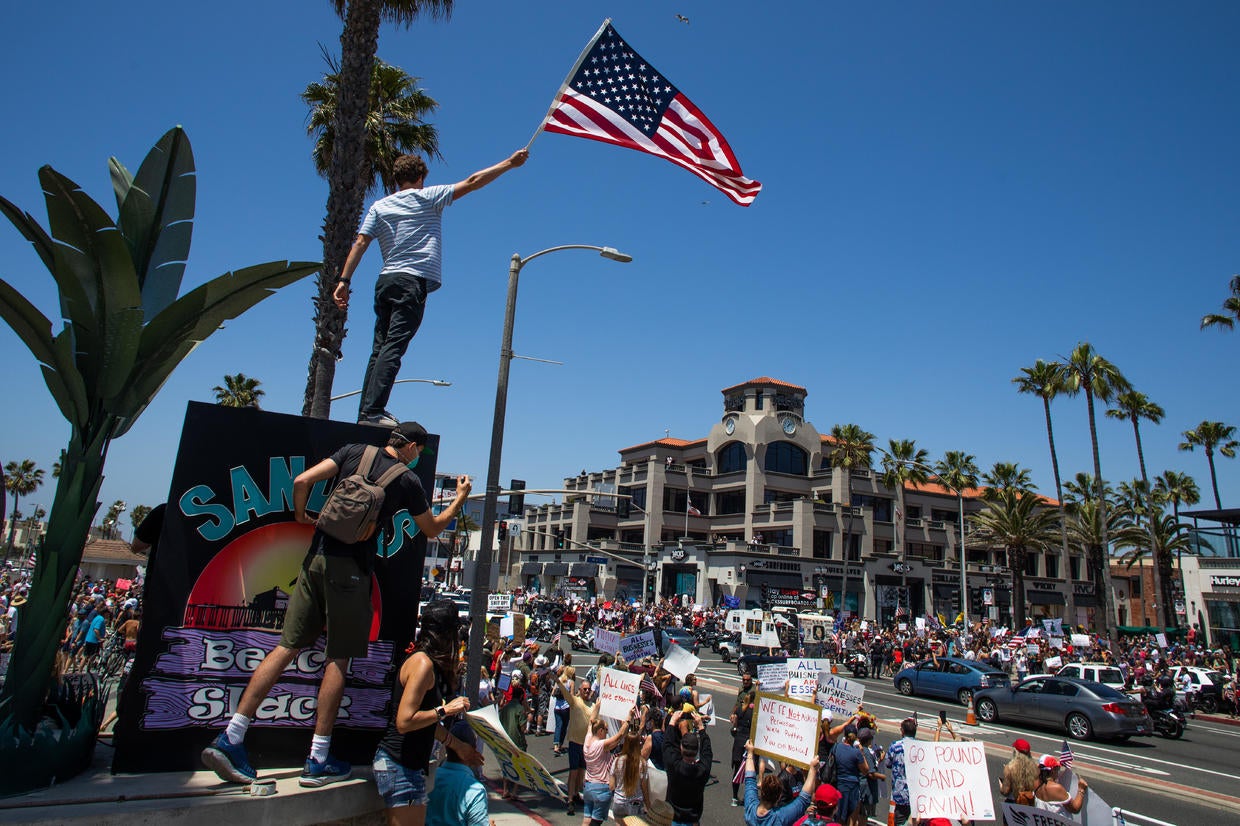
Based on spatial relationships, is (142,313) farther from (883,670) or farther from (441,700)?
(883,670)

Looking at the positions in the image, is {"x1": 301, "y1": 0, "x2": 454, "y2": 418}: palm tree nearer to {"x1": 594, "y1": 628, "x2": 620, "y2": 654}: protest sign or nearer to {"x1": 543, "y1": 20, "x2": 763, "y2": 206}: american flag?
{"x1": 543, "y1": 20, "x2": 763, "y2": 206}: american flag

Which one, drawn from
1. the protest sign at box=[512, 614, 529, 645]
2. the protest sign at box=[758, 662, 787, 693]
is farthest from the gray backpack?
the protest sign at box=[512, 614, 529, 645]

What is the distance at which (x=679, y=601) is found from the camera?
168 feet

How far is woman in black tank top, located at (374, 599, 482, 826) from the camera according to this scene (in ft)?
11.7

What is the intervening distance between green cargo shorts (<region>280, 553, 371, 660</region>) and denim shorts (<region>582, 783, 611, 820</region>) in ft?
17.1

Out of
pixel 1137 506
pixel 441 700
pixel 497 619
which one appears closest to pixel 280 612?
pixel 441 700

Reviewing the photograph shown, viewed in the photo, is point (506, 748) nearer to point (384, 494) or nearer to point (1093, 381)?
point (384, 494)

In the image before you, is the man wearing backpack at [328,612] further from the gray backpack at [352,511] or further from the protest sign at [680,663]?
the protest sign at [680,663]

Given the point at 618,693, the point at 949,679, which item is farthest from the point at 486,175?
the point at 949,679

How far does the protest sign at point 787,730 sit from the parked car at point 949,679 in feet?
59.0

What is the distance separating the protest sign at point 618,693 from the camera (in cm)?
883

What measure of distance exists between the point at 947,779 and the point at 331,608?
6420mm

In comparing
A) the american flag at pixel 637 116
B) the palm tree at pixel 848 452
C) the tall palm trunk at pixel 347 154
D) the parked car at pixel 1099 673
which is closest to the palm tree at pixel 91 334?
the american flag at pixel 637 116

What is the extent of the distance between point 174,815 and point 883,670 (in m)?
35.5
